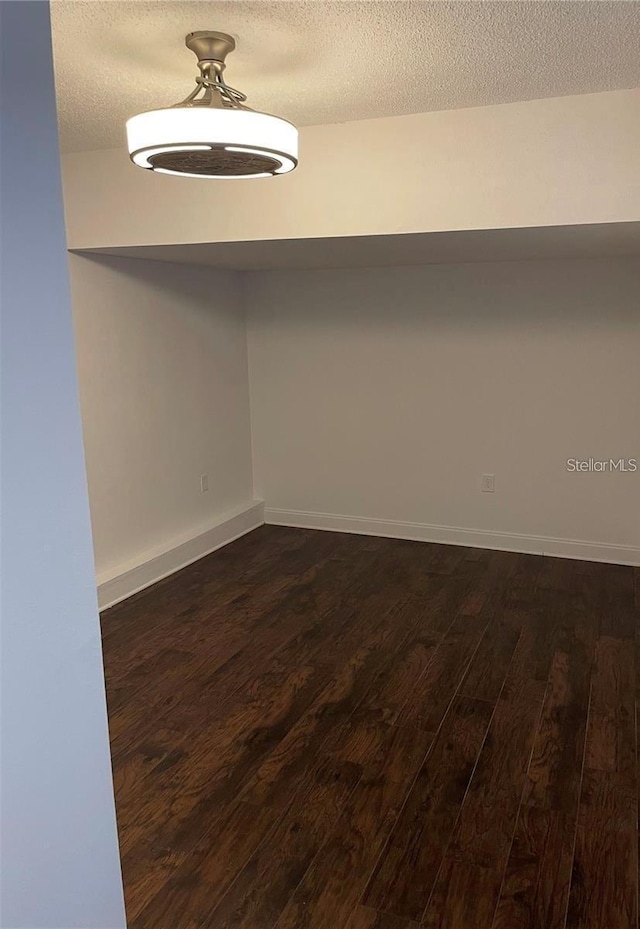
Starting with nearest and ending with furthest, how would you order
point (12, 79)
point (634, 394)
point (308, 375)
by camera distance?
1. point (12, 79)
2. point (634, 394)
3. point (308, 375)

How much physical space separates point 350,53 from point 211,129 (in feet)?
1.59

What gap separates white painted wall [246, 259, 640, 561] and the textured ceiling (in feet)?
6.46

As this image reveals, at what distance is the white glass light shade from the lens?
207 centimetres

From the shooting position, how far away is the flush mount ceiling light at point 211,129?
207 cm

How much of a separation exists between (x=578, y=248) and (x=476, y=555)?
81.6 inches

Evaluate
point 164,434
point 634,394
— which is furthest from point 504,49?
point 164,434

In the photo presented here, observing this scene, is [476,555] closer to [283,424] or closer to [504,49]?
[283,424]

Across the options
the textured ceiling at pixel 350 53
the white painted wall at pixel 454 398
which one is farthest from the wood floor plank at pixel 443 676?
the textured ceiling at pixel 350 53

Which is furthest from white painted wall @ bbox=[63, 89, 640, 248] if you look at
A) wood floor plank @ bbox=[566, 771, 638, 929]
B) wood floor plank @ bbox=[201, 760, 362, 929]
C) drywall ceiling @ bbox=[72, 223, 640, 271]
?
wood floor plank @ bbox=[201, 760, 362, 929]

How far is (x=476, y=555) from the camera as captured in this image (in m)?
4.69

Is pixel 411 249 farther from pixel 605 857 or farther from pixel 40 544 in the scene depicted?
pixel 40 544

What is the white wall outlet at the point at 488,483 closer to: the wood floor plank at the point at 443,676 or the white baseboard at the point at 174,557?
the wood floor plank at the point at 443,676

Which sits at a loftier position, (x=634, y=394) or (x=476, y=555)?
(x=634, y=394)

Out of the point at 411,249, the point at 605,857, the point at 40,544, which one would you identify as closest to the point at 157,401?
the point at 411,249
